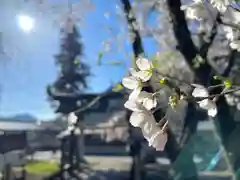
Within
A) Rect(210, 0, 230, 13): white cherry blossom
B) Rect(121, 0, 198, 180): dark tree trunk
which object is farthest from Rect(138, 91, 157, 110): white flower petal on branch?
Rect(121, 0, 198, 180): dark tree trunk

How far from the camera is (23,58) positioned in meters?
1.25

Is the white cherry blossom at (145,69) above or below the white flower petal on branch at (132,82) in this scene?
above

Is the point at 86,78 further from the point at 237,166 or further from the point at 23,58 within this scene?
the point at 237,166

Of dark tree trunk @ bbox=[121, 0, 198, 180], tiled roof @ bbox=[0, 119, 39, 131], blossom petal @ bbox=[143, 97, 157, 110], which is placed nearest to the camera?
blossom petal @ bbox=[143, 97, 157, 110]

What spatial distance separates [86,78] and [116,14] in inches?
10.9

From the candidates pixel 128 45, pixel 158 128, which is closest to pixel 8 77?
pixel 128 45

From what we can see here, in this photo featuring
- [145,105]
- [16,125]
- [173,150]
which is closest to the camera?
[145,105]

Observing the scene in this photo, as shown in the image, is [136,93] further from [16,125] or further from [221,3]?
[16,125]

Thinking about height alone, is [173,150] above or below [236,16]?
below

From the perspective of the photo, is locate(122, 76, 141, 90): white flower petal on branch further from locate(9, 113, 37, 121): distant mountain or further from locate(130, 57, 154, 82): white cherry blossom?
locate(9, 113, 37, 121): distant mountain

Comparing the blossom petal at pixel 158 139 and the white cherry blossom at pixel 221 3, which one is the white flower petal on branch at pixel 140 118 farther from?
the white cherry blossom at pixel 221 3

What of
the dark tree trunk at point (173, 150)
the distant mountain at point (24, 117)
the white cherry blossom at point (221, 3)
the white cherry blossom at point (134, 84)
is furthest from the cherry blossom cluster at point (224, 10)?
the distant mountain at point (24, 117)

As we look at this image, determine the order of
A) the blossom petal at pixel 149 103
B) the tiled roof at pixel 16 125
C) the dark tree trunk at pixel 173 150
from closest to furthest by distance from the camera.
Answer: the blossom petal at pixel 149 103 < the dark tree trunk at pixel 173 150 < the tiled roof at pixel 16 125

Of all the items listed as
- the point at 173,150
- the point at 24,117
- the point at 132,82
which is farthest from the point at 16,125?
the point at 132,82
